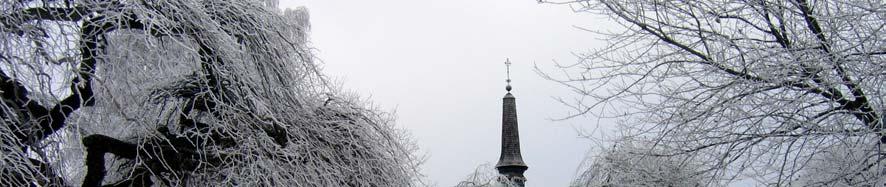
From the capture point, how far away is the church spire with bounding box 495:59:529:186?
3241 centimetres

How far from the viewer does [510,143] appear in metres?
33.0

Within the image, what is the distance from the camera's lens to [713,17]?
454 cm

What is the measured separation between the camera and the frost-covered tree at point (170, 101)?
5.13 meters

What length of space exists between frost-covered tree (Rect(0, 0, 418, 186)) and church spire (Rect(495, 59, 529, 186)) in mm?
24803

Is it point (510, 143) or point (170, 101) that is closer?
point (170, 101)

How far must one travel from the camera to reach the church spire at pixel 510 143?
106ft

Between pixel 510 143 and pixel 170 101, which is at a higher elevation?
pixel 510 143

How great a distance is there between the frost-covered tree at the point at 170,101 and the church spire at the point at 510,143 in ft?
81.4

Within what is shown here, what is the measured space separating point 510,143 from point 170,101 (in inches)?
1053

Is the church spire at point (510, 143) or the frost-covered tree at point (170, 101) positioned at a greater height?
the church spire at point (510, 143)

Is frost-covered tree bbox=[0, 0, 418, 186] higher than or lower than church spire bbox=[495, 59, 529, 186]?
lower

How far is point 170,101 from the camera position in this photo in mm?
6652

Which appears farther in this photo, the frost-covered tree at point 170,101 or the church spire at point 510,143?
the church spire at point 510,143

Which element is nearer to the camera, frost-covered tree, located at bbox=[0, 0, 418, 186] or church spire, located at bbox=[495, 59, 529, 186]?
frost-covered tree, located at bbox=[0, 0, 418, 186]
